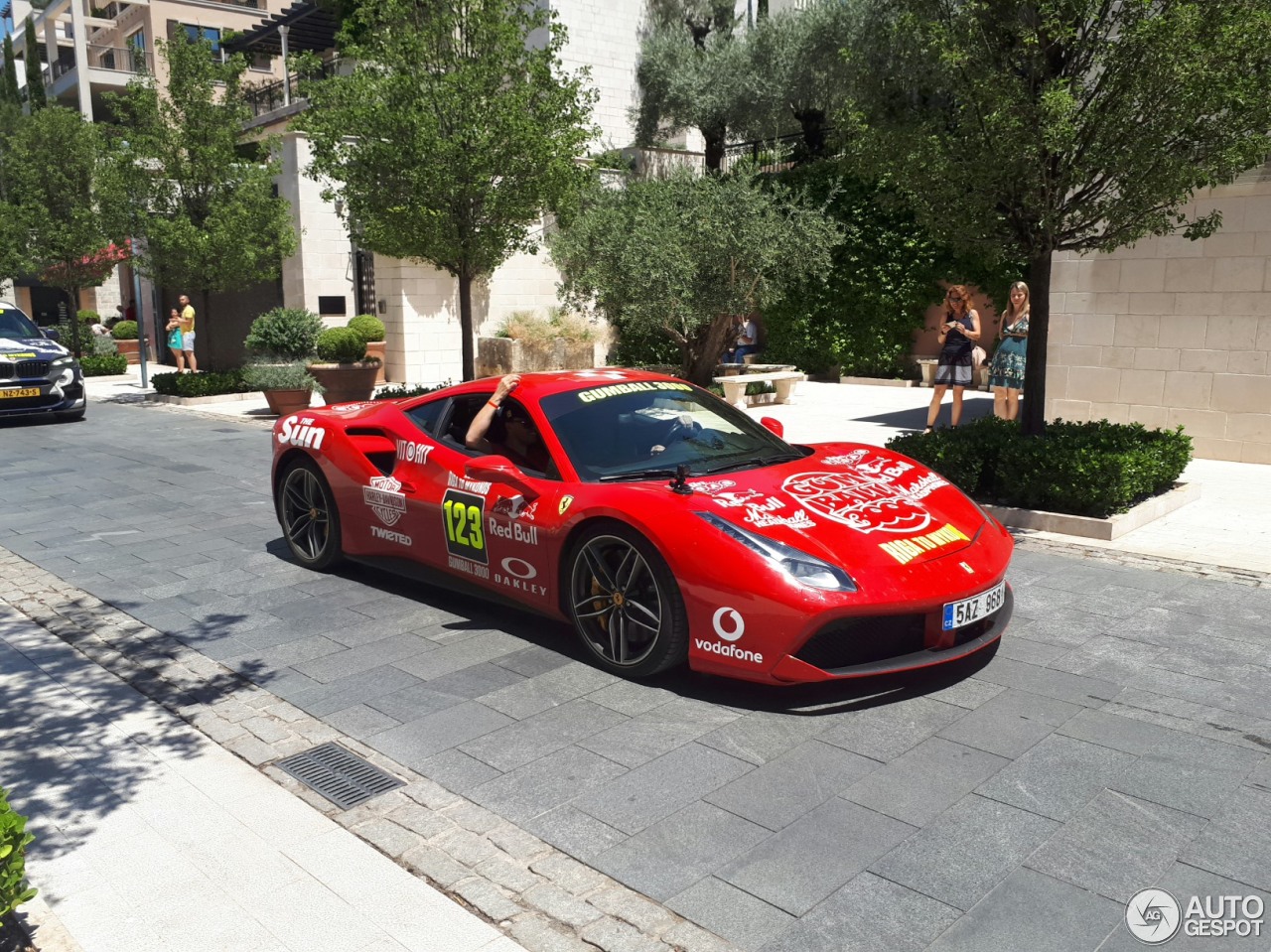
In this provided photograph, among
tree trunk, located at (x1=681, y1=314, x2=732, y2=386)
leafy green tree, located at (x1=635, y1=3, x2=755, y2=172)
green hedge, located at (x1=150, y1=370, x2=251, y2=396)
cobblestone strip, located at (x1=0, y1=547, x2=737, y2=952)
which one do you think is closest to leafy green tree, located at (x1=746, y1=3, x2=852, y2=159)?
leafy green tree, located at (x1=635, y1=3, x2=755, y2=172)

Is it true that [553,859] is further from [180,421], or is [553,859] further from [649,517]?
[180,421]

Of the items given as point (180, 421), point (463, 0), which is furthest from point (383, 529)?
point (180, 421)

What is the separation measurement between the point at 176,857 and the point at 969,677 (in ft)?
11.0

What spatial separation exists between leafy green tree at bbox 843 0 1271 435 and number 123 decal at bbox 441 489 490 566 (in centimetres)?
476

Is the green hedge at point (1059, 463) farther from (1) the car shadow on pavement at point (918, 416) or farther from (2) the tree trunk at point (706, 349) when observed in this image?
(2) the tree trunk at point (706, 349)

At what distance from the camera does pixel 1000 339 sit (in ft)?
36.4

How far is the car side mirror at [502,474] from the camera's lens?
5305 mm

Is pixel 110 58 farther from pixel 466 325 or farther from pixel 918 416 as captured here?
pixel 918 416

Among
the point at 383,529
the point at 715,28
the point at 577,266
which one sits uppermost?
the point at 715,28

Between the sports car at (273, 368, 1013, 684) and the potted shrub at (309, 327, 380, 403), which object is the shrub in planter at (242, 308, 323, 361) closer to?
the potted shrub at (309, 327, 380, 403)

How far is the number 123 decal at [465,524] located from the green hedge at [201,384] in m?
15.1

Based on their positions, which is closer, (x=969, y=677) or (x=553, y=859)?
(x=553, y=859)

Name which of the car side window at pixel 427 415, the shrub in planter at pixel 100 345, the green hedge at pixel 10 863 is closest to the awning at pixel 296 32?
the shrub in planter at pixel 100 345

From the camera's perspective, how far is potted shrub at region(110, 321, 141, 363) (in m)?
29.1
